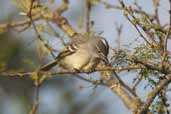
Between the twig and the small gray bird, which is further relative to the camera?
the small gray bird

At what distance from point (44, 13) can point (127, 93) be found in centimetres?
112

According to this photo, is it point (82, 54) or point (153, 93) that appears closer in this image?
point (153, 93)

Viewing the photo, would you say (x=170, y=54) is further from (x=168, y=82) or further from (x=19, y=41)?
(x=19, y=41)

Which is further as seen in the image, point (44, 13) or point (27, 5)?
point (44, 13)

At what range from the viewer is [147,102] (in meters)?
4.14

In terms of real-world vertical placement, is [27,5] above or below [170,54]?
above

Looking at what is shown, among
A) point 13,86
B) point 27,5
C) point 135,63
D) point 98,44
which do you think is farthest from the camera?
point 13,86

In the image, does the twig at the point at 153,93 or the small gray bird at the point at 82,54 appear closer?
the twig at the point at 153,93

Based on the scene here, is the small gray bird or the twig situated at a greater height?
the twig

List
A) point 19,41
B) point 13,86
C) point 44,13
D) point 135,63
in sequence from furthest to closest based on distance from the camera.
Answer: point 13,86
point 19,41
point 44,13
point 135,63

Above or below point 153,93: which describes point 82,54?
below

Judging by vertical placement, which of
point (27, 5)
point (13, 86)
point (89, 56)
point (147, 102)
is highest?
point (27, 5)

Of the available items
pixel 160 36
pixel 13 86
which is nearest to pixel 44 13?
pixel 160 36

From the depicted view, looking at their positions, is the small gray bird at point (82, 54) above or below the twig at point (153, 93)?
below
